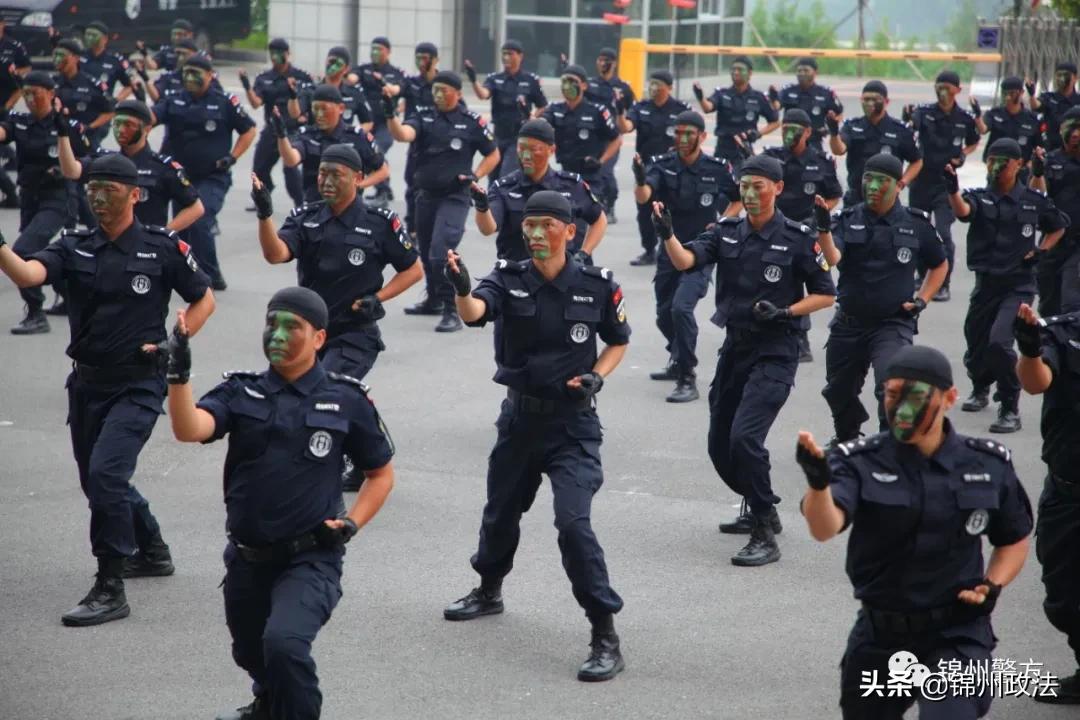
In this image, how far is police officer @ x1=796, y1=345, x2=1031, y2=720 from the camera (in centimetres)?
565

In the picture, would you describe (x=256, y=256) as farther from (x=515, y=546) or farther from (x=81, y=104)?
(x=515, y=546)

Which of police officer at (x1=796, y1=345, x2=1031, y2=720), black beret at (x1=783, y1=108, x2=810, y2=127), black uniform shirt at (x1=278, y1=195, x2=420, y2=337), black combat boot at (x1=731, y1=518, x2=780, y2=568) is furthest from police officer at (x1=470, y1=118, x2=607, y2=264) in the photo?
police officer at (x1=796, y1=345, x2=1031, y2=720)

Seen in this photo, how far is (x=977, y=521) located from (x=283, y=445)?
257 centimetres

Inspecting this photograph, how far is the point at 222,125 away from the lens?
15.6 m

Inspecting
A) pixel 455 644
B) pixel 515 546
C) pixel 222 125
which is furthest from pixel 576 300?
pixel 222 125

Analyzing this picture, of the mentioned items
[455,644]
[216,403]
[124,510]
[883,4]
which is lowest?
→ [455,644]

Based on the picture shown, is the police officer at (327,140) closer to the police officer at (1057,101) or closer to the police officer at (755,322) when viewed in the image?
the police officer at (755,322)

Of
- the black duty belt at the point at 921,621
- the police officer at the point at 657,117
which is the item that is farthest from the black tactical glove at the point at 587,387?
the police officer at the point at 657,117

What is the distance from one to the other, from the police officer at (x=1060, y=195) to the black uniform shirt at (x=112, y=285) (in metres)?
7.80

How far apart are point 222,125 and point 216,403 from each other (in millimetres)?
9882

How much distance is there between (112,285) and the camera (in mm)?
7934

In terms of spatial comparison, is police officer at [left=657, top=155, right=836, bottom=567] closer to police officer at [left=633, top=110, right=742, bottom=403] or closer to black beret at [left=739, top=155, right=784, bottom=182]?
black beret at [left=739, top=155, right=784, bottom=182]

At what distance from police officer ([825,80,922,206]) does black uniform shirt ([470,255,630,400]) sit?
9.14 m

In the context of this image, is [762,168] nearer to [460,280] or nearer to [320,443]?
[460,280]
